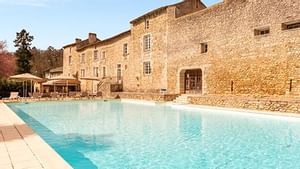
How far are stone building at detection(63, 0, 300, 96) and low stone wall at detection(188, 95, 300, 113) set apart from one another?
7.26ft

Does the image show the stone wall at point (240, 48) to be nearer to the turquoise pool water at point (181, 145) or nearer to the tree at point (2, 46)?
the turquoise pool water at point (181, 145)

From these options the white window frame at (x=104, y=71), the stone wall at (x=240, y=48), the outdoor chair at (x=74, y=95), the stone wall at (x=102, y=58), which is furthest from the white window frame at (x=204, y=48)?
the white window frame at (x=104, y=71)

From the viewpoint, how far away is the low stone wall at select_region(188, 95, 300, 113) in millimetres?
12445

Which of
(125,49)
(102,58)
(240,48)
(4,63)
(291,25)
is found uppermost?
(125,49)

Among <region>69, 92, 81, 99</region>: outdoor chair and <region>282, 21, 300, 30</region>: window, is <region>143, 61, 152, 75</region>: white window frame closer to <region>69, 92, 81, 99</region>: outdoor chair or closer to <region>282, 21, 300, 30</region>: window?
<region>69, 92, 81, 99</region>: outdoor chair

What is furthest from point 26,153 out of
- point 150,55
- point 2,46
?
point 2,46

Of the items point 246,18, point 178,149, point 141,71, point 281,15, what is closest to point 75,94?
point 141,71

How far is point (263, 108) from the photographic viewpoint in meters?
13.6

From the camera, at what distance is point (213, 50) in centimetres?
1972

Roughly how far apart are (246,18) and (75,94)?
58.2 ft

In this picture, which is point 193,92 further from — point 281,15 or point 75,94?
point 75,94

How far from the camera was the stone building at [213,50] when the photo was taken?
15.2 metres

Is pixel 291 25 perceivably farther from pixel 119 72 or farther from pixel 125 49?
pixel 119 72

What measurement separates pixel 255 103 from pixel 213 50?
6751mm
